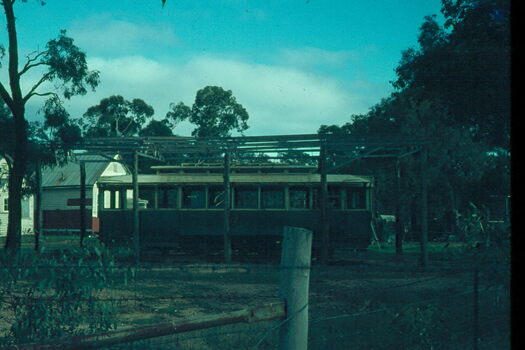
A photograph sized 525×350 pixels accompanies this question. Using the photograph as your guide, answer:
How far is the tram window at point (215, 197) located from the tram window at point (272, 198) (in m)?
1.46

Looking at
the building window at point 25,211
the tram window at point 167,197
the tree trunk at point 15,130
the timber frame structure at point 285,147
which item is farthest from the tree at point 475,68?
the building window at point 25,211

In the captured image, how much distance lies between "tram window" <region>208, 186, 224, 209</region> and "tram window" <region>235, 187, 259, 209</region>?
0.52 metres

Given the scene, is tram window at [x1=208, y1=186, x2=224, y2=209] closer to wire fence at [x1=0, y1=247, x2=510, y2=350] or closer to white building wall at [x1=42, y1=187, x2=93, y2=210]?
wire fence at [x1=0, y1=247, x2=510, y2=350]

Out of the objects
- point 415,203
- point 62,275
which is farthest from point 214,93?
point 62,275

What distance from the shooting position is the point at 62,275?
447cm

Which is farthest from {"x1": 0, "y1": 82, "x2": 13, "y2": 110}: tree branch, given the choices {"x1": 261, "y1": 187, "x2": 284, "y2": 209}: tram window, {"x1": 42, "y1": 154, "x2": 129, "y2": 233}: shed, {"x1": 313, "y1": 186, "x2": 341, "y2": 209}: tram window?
{"x1": 42, "y1": 154, "x2": 129, "y2": 233}: shed

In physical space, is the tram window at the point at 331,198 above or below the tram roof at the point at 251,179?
below

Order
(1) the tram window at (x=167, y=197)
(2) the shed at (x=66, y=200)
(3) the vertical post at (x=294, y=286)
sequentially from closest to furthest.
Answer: (3) the vertical post at (x=294, y=286)
(1) the tram window at (x=167, y=197)
(2) the shed at (x=66, y=200)

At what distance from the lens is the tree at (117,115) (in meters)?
58.9

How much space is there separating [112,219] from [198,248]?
3296 mm

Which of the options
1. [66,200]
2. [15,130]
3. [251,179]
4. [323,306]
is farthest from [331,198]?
[66,200]

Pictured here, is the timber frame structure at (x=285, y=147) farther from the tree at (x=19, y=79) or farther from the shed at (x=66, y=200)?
the shed at (x=66, y=200)

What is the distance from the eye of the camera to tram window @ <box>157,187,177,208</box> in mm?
18562

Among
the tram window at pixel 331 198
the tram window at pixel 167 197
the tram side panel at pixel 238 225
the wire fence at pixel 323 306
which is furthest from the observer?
the tram window at pixel 167 197
